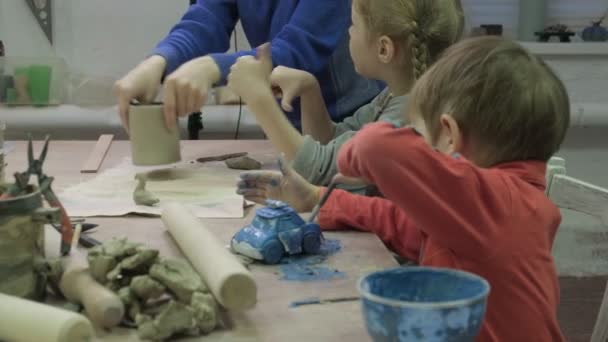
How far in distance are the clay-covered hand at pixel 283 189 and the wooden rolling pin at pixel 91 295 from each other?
16.2 inches

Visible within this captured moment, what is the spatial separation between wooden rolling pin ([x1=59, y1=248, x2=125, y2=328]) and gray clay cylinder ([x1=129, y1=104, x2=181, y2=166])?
65cm

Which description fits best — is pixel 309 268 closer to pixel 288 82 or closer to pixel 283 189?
pixel 283 189

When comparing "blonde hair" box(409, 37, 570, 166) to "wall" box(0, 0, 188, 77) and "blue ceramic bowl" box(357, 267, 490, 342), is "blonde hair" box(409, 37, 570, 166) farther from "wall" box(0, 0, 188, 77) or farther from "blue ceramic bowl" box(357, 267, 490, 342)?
"wall" box(0, 0, 188, 77)

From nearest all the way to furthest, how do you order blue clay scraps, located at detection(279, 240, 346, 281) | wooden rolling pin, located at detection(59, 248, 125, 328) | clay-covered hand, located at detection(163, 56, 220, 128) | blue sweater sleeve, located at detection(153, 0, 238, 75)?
wooden rolling pin, located at detection(59, 248, 125, 328) → blue clay scraps, located at detection(279, 240, 346, 281) → clay-covered hand, located at detection(163, 56, 220, 128) → blue sweater sleeve, located at detection(153, 0, 238, 75)

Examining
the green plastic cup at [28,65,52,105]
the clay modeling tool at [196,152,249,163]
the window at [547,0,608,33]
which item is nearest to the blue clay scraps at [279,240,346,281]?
the clay modeling tool at [196,152,249,163]

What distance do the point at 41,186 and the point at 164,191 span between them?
43cm

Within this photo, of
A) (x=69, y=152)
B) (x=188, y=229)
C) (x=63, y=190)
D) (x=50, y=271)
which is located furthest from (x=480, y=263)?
(x=69, y=152)

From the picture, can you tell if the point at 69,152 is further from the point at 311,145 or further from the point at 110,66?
the point at 110,66

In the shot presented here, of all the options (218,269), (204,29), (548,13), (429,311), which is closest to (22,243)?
(218,269)

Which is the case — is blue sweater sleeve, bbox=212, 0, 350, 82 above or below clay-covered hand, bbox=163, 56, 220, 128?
above

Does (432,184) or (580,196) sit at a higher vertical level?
(432,184)

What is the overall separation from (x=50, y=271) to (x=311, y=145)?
1.90ft

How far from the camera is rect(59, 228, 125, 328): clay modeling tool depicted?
0.68 meters

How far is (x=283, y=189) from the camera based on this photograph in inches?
44.6
